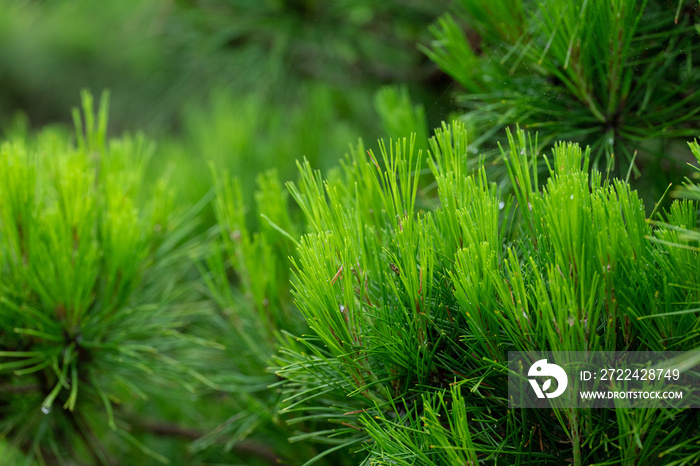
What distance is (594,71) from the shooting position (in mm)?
416

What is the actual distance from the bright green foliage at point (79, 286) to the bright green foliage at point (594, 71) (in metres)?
0.32

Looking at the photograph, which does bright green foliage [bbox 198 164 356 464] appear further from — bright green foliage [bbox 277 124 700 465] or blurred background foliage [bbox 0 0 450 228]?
blurred background foliage [bbox 0 0 450 228]

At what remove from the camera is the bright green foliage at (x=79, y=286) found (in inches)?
18.0

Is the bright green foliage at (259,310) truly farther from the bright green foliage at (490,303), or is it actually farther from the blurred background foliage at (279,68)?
the blurred background foliage at (279,68)

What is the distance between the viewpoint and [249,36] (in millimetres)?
941

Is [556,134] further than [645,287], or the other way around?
[556,134]

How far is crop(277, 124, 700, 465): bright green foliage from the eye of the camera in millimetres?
274

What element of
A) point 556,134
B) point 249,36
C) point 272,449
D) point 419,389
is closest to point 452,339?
point 419,389

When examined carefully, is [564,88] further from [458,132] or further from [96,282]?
[96,282]

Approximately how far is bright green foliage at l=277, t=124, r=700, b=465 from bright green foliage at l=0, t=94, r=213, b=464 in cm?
21

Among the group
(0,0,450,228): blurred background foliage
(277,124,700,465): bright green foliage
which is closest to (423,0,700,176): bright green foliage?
(277,124,700,465): bright green foliage

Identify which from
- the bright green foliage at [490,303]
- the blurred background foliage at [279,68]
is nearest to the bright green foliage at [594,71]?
the bright green foliage at [490,303]

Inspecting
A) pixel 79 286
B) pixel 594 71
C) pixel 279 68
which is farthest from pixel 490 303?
pixel 279 68

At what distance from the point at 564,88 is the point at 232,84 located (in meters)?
0.71
